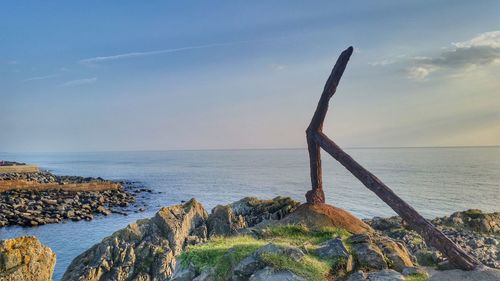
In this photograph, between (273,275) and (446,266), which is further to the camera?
(446,266)

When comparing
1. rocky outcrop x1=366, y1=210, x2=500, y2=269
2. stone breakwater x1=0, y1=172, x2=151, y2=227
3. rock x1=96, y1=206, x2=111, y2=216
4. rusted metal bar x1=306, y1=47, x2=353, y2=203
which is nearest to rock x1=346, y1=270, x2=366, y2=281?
rocky outcrop x1=366, y1=210, x2=500, y2=269

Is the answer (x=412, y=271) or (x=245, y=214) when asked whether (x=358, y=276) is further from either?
(x=245, y=214)

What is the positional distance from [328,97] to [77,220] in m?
38.3

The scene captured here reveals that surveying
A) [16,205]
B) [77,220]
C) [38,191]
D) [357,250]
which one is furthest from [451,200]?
[38,191]

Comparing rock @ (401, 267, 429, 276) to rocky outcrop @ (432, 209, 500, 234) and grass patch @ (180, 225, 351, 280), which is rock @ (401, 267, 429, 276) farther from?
rocky outcrop @ (432, 209, 500, 234)

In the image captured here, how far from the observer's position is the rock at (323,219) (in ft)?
45.0

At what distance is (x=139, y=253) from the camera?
2047cm

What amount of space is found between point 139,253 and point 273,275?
1311cm

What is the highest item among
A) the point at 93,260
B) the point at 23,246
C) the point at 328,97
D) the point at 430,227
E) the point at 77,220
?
the point at 328,97

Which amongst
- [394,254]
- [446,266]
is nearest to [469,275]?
[446,266]

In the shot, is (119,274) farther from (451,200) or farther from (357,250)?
(451,200)

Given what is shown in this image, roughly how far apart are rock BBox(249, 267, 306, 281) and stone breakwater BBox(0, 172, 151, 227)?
38.3 m

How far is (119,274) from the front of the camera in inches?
749

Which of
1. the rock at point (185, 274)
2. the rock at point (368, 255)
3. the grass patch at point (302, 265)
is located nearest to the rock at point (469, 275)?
the rock at point (368, 255)
